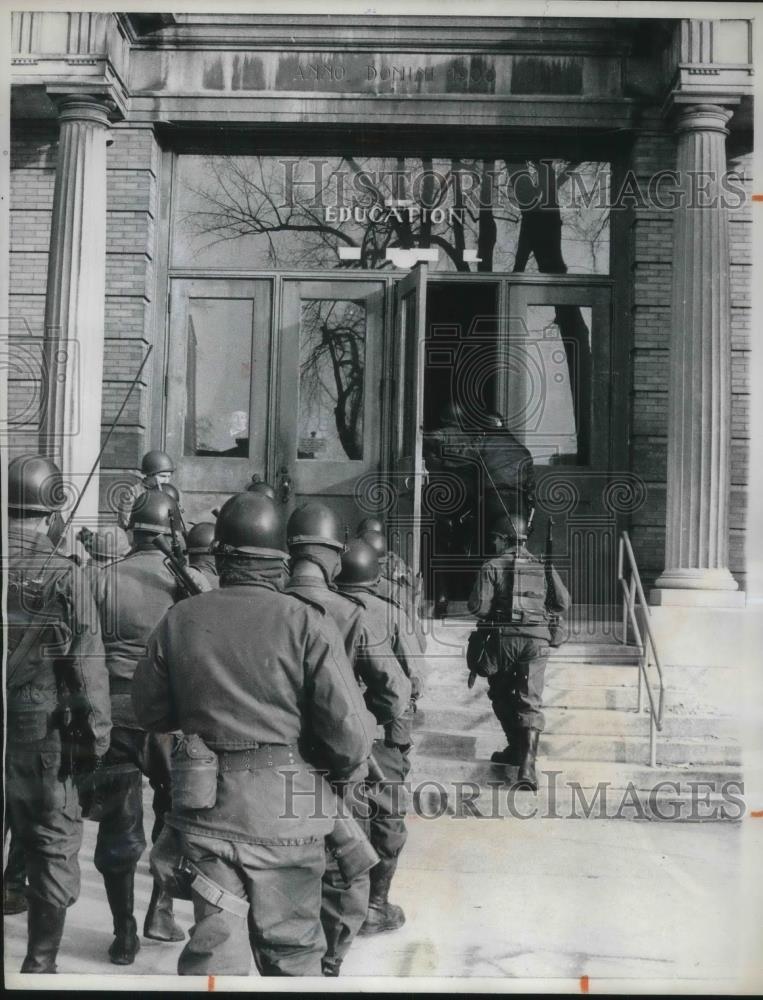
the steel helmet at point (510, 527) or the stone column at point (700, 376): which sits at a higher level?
the stone column at point (700, 376)

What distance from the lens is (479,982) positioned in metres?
4.91

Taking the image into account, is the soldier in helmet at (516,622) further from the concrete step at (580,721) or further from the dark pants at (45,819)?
the dark pants at (45,819)

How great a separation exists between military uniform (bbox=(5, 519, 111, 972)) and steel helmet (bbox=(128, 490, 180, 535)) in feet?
1.75

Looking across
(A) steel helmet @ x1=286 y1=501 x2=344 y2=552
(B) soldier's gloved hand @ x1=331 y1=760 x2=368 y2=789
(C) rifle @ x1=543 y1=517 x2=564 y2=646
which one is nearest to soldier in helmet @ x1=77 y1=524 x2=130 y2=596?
(A) steel helmet @ x1=286 y1=501 x2=344 y2=552

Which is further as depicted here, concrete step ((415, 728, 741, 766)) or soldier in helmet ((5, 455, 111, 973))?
concrete step ((415, 728, 741, 766))

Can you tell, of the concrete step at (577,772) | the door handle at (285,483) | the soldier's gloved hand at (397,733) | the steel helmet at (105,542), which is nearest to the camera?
the soldier's gloved hand at (397,733)

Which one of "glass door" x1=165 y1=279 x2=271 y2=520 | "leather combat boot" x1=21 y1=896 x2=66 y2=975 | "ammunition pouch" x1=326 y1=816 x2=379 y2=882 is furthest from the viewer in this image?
"glass door" x1=165 y1=279 x2=271 y2=520

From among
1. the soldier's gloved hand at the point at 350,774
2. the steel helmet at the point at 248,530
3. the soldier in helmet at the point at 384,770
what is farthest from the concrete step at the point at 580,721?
the steel helmet at the point at 248,530

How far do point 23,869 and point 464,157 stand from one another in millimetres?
5573

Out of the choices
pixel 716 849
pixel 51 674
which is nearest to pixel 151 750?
pixel 51 674

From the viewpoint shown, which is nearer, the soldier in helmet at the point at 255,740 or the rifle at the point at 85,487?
the soldier in helmet at the point at 255,740

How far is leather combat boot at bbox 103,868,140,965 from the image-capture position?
4.75m

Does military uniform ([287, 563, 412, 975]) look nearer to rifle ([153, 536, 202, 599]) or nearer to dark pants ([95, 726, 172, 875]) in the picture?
rifle ([153, 536, 202, 599])

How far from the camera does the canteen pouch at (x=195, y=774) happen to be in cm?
389
